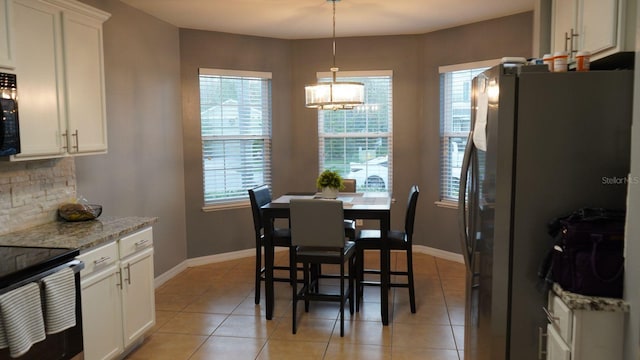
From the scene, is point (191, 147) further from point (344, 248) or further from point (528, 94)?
point (528, 94)

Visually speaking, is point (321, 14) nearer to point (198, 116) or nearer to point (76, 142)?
point (198, 116)

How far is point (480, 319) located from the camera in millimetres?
2398

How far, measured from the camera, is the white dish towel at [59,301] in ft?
7.89

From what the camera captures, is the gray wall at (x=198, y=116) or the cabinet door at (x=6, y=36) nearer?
the cabinet door at (x=6, y=36)

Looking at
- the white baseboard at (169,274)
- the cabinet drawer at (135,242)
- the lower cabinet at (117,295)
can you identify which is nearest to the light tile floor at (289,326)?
the white baseboard at (169,274)

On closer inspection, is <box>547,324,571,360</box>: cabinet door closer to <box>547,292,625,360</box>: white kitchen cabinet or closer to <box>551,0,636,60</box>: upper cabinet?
<box>547,292,625,360</box>: white kitchen cabinet

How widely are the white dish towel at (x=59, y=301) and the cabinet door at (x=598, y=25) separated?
8.85ft

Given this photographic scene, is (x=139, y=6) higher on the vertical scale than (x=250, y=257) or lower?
higher

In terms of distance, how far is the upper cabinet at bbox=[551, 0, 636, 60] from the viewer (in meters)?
1.98

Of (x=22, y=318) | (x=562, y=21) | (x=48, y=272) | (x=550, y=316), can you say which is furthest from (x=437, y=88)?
(x=22, y=318)

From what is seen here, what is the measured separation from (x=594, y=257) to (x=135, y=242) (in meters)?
2.63

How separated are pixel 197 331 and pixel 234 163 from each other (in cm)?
246

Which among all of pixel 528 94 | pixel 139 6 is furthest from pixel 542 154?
pixel 139 6

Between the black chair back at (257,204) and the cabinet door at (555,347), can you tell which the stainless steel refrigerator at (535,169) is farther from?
the black chair back at (257,204)
